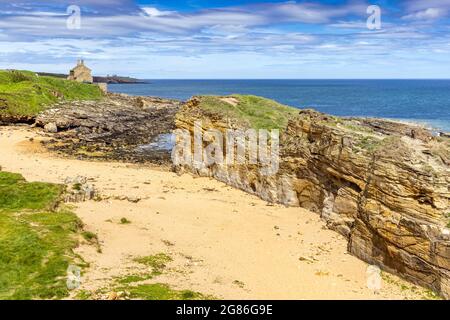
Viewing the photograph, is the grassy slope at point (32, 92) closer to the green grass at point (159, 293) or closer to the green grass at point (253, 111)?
the green grass at point (253, 111)

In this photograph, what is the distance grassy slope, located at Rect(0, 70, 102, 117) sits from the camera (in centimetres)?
6600

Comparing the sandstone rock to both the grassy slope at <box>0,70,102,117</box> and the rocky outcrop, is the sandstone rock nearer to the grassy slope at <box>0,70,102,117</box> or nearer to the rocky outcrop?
the rocky outcrop

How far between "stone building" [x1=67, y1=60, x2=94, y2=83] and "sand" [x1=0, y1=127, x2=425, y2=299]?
85.5m

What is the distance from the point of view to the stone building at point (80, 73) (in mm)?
118931

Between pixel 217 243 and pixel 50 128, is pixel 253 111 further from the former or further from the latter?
pixel 50 128

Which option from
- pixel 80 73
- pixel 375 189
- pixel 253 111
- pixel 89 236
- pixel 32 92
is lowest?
pixel 89 236

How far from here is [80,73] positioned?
119 meters

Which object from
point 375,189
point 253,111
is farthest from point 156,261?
point 253,111

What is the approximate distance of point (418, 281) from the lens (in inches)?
774

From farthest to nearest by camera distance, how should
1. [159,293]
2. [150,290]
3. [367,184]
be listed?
[367,184] → [150,290] → [159,293]

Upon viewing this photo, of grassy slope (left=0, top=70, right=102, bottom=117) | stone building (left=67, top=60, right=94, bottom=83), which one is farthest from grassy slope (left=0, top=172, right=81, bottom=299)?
stone building (left=67, top=60, right=94, bottom=83)

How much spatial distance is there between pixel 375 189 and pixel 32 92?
6711 cm
